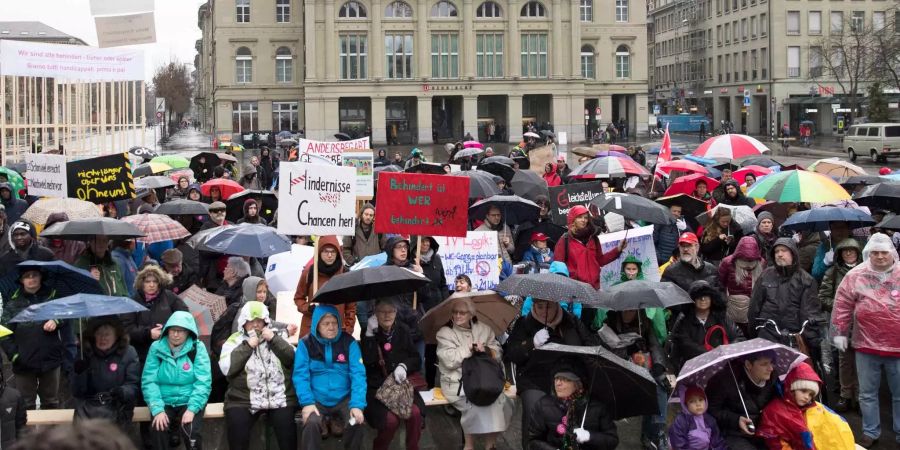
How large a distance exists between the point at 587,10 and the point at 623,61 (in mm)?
4874

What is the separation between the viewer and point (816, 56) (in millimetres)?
77688

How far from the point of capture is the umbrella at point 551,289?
8414 millimetres

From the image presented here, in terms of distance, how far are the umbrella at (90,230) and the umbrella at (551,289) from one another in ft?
14.1

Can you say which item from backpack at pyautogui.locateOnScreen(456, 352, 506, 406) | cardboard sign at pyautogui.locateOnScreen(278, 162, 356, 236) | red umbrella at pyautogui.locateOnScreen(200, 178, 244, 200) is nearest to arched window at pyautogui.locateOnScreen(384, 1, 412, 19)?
red umbrella at pyautogui.locateOnScreen(200, 178, 244, 200)

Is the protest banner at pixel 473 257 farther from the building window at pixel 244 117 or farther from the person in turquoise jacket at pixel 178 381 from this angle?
the building window at pixel 244 117

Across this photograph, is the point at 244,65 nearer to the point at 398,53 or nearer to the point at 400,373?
the point at 398,53

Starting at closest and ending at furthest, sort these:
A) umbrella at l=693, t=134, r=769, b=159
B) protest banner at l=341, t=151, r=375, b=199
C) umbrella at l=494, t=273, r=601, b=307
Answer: umbrella at l=494, t=273, r=601, b=307
protest banner at l=341, t=151, r=375, b=199
umbrella at l=693, t=134, r=769, b=159

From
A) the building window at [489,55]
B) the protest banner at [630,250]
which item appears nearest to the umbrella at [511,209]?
the protest banner at [630,250]

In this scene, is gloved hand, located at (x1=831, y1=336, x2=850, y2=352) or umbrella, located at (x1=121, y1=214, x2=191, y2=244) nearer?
gloved hand, located at (x1=831, y1=336, x2=850, y2=352)

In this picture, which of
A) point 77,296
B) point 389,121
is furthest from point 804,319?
point 389,121

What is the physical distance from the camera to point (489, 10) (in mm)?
72688

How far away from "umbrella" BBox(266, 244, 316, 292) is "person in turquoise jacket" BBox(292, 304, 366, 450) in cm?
291

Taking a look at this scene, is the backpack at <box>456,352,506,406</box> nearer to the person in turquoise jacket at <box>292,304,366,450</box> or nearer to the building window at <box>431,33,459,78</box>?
the person in turquoise jacket at <box>292,304,366,450</box>

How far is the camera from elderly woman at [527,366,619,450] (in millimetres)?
7270
